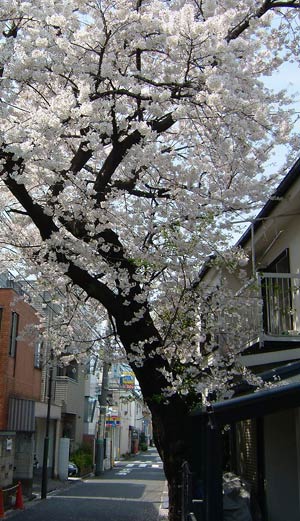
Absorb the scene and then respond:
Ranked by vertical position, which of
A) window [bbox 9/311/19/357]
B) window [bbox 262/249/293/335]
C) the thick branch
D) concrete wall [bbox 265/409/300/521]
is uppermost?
the thick branch

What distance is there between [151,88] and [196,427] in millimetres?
4909

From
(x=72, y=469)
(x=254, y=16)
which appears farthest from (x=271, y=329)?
(x=72, y=469)

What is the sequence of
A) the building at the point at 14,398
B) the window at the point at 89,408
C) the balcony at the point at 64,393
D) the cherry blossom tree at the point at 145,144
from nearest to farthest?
the cherry blossom tree at the point at 145,144 → the building at the point at 14,398 → the balcony at the point at 64,393 → the window at the point at 89,408

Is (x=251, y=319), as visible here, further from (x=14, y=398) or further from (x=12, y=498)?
(x=14, y=398)

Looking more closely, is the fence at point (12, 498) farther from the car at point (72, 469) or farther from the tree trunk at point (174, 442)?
the car at point (72, 469)

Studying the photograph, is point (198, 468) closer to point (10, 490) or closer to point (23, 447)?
point (10, 490)

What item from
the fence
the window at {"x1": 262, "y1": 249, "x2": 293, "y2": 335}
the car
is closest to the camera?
the window at {"x1": 262, "y1": 249, "x2": 293, "y2": 335}

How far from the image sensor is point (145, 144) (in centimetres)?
874

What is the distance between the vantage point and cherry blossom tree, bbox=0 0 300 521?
7715mm

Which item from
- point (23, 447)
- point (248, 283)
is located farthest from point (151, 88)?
point (23, 447)

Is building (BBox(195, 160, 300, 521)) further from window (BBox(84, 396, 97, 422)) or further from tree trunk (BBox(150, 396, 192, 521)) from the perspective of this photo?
window (BBox(84, 396, 97, 422))

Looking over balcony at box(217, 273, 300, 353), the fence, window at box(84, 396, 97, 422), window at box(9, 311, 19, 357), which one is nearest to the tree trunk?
balcony at box(217, 273, 300, 353)

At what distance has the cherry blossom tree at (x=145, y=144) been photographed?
7715mm

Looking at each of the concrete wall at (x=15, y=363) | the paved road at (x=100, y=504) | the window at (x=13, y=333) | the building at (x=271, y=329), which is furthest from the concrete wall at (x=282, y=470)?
the window at (x=13, y=333)
